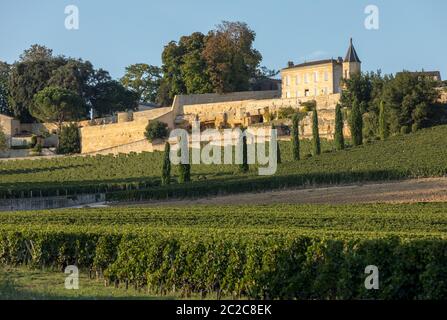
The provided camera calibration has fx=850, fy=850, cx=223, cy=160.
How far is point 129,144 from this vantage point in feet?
237

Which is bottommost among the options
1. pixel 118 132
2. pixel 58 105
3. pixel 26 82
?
pixel 118 132

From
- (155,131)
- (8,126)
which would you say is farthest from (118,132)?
(8,126)

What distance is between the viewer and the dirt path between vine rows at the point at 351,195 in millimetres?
40312

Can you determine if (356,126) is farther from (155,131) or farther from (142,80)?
(142,80)

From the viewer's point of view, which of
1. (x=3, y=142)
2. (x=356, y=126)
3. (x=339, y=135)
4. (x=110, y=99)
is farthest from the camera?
(x=110, y=99)

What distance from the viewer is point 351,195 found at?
42.0m

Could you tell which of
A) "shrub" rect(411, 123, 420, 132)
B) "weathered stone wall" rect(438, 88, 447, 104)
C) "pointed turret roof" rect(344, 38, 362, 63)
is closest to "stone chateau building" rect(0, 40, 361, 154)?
"pointed turret roof" rect(344, 38, 362, 63)

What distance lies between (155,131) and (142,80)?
2739 cm

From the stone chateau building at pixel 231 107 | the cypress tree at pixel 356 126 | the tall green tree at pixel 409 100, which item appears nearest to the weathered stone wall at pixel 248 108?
the stone chateau building at pixel 231 107

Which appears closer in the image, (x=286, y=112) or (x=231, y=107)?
(x=286, y=112)

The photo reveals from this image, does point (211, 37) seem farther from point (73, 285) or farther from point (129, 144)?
point (73, 285)

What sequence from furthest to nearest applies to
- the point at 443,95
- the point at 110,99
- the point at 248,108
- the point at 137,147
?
the point at 110,99
the point at 248,108
the point at 137,147
the point at 443,95

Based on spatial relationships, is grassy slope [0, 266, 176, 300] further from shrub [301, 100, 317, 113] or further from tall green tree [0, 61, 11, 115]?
tall green tree [0, 61, 11, 115]

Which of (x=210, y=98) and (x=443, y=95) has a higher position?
(x=210, y=98)
